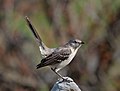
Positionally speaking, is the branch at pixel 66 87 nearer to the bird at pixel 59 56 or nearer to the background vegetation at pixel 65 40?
the bird at pixel 59 56

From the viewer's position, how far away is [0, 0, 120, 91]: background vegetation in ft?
36.5

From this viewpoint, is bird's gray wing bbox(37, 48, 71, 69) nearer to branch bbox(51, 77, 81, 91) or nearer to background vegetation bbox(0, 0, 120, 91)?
branch bbox(51, 77, 81, 91)

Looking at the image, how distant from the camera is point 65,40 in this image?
11281mm

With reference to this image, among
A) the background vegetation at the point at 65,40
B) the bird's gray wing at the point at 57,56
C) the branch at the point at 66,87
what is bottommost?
the branch at the point at 66,87

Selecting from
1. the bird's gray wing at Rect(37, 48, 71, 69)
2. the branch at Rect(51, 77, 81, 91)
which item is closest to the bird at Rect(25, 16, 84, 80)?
the bird's gray wing at Rect(37, 48, 71, 69)

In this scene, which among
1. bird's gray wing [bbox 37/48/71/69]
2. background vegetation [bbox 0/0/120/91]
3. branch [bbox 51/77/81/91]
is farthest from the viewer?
background vegetation [bbox 0/0/120/91]

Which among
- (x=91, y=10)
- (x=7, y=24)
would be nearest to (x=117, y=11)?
(x=91, y=10)

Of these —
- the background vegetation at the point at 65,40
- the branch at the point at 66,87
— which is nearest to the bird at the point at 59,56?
the branch at the point at 66,87

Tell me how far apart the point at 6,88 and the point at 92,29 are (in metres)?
1.80

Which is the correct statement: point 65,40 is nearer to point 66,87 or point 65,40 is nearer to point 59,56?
point 59,56

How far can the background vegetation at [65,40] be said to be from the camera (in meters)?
11.1

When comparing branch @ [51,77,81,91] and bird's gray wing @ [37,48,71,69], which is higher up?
bird's gray wing @ [37,48,71,69]

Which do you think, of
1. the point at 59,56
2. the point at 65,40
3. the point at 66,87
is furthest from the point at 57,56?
the point at 65,40

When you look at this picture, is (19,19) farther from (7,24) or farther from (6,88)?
(6,88)
